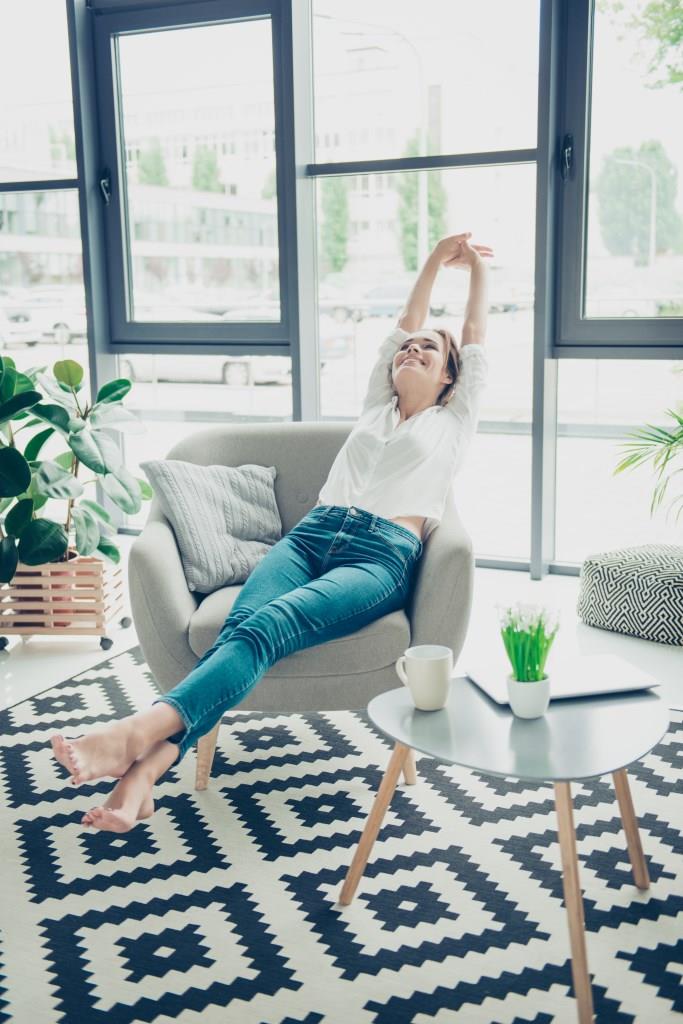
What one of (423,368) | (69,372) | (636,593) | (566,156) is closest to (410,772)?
(423,368)

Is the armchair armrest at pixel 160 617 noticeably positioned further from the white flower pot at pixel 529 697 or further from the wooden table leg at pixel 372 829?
the white flower pot at pixel 529 697

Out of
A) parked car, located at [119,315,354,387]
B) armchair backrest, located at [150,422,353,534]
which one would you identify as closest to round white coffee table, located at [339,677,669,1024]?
armchair backrest, located at [150,422,353,534]

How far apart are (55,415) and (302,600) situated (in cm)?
137

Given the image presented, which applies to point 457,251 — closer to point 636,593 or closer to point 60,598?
point 636,593

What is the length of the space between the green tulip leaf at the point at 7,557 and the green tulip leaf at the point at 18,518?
30mm

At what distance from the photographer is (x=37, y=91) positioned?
15.0 ft

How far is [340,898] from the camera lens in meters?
1.97

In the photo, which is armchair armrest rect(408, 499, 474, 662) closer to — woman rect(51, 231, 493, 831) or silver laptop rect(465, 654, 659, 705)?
woman rect(51, 231, 493, 831)

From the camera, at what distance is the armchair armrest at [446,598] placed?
235 centimetres

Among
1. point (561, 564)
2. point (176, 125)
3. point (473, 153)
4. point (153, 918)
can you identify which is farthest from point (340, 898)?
point (176, 125)

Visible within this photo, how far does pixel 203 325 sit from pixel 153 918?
9.71 feet

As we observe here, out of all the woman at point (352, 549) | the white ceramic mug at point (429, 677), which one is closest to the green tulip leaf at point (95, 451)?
the woman at point (352, 549)

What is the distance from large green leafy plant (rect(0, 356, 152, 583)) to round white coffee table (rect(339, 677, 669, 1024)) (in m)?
1.67

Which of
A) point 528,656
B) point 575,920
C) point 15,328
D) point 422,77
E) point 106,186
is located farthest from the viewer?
point 15,328
